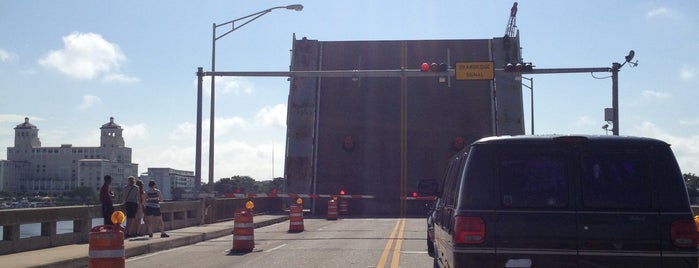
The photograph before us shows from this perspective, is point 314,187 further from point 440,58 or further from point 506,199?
point 506,199

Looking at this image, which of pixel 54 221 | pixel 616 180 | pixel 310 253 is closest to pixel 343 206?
pixel 310 253

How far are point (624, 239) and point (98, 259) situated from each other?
5.70m

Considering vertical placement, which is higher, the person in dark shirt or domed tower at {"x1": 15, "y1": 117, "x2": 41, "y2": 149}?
domed tower at {"x1": 15, "y1": 117, "x2": 41, "y2": 149}

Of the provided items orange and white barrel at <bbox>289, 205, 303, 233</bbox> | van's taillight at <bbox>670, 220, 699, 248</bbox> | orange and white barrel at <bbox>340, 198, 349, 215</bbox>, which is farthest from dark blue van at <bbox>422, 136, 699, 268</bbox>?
orange and white barrel at <bbox>340, 198, 349, 215</bbox>

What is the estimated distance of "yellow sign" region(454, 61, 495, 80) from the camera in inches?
1023

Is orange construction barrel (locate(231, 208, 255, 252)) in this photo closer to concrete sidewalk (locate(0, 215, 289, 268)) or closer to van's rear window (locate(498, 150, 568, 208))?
concrete sidewalk (locate(0, 215, 289, 268))

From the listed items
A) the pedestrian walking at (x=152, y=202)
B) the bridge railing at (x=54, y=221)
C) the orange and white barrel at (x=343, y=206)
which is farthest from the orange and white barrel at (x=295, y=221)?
the orange and white barrel at (x=343, y=206)

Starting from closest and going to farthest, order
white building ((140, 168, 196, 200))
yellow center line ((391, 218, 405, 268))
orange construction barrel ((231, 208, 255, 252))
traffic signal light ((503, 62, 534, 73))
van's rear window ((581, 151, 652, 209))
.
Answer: van's rear window ((581, 151, 652, 209)), yellow center line ((391, 218, 405, 268)), orange construction barrel ((231, 208, 255, 252)), white building ((140, 168, 196, 200)), traffic signal light ((503, 62, 534, 73))

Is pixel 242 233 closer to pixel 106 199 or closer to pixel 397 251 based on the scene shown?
pixel 106 199

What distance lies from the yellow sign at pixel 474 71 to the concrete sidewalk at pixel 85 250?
30.6 ft

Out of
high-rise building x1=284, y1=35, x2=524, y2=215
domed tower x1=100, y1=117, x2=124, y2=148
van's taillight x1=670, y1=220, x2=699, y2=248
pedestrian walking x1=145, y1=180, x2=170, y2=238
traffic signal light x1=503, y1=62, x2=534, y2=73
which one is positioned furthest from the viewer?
high-rise building x1=284, y1=35, x2=524, y2=215

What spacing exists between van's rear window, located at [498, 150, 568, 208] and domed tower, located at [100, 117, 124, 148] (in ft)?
42.1

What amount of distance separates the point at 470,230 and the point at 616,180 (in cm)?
137

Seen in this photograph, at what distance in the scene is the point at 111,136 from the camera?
17797 mm
